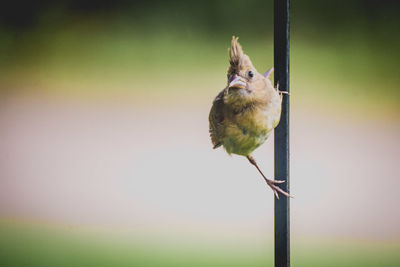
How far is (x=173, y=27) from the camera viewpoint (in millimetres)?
3854

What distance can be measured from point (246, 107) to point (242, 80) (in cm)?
14

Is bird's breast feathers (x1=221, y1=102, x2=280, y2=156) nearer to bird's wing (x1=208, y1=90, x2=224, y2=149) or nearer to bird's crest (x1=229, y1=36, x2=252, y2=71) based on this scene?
bird's wing (x1=208, y1=90, x2=224, y2=149)

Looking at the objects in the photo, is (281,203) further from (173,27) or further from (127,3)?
(127,3)

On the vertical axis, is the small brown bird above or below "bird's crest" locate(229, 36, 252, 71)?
below

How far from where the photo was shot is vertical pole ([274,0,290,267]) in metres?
1.22

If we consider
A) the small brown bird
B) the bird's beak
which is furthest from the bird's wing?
the bird's beak

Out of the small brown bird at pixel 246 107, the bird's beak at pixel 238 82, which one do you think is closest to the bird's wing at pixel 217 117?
the small brown bird at pixel 246 107

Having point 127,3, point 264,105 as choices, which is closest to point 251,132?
point 264,105

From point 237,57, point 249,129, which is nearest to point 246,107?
point 249,129

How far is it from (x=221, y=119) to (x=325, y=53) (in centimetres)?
220

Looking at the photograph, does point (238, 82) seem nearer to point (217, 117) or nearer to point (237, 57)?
point (237, 57)

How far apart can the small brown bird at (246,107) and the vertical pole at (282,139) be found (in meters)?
0.06

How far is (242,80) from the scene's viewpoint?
1424mm

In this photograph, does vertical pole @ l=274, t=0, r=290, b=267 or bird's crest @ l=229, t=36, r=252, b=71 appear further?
bird's crest @ l=229, t=36, r=252, b=71
